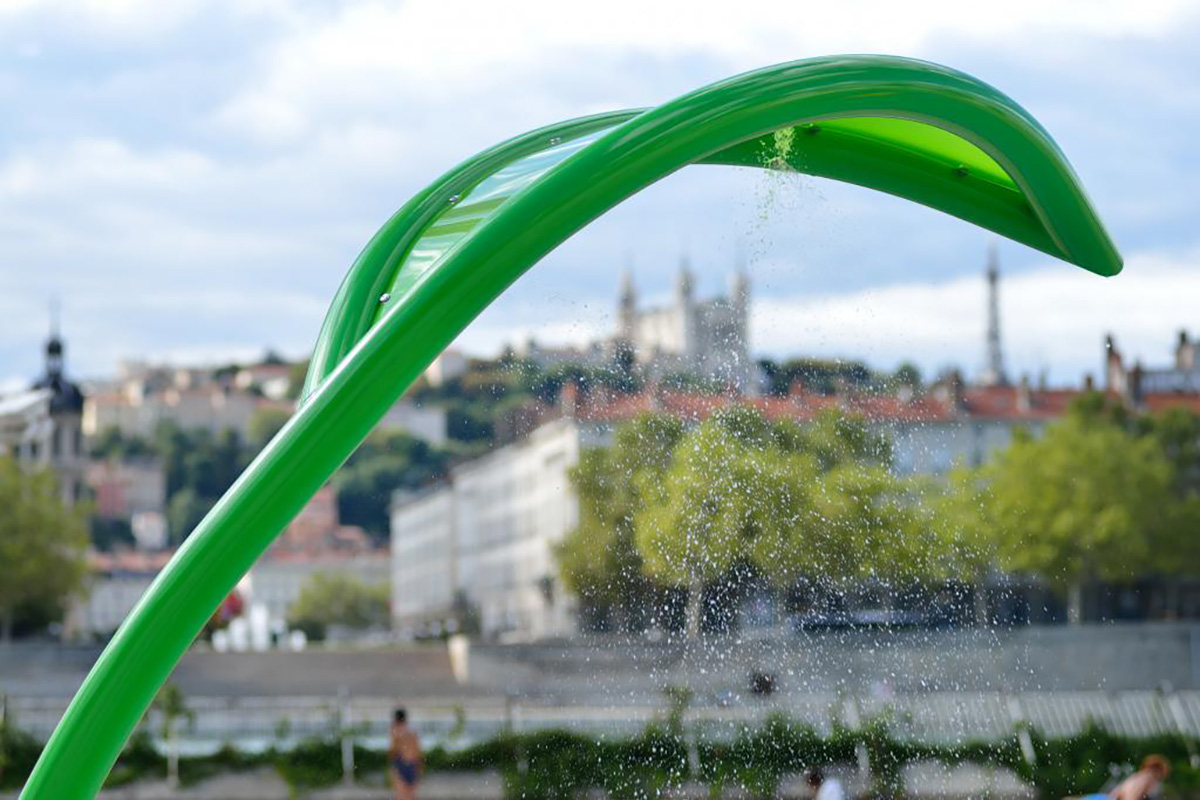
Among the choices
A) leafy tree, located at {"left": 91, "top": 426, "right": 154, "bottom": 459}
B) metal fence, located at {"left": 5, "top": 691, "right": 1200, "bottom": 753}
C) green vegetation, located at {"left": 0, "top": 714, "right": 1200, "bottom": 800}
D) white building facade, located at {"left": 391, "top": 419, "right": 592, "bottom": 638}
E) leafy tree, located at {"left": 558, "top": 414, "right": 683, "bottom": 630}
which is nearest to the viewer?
leafy tree, located at {"left": 558, "top": 414, "right": 683, "bottom": 630}

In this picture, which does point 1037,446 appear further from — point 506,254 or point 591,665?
point 506,254

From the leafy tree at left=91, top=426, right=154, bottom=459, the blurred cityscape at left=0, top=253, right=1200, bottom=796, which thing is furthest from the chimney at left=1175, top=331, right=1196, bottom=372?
the leafy tree at left=91, top=426, right=154, bottom=459

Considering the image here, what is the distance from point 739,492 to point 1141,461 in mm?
39503

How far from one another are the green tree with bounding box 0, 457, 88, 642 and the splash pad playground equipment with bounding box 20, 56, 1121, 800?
42.5 metres

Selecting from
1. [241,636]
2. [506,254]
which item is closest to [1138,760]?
[506,254]

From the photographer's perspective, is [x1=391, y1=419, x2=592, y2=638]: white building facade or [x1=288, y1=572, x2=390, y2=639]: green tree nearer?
[x1=391, y1=419, x2=592, y2=638]: white building facade

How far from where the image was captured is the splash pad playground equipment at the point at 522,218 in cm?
664

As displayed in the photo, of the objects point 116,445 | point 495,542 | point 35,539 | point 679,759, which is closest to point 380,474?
point 116,445

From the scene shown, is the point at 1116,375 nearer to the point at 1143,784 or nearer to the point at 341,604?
the point at 341,604

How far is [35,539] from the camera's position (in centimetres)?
4856

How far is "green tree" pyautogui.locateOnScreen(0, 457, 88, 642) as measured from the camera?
4844 centimetres

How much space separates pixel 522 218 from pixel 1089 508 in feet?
140

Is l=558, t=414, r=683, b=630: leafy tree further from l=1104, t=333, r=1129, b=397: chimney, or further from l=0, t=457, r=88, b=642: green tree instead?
l=1104, t=333, r=1129, b=397: chimney

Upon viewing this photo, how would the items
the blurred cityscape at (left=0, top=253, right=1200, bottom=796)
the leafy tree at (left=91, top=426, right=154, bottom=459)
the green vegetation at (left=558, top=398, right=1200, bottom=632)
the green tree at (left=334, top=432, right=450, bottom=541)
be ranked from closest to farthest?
1. the green vegetation at (left=558, top=398, right=1200, bottom=632)
2. the blurred cityscape at (left=0, top=253, right=1200, bottom=796)
3. the green tree at (left=334, top=432, right=450, bottom=541)
4. the leafy tree at (left=91, top=426, right=154, bottom=459)
